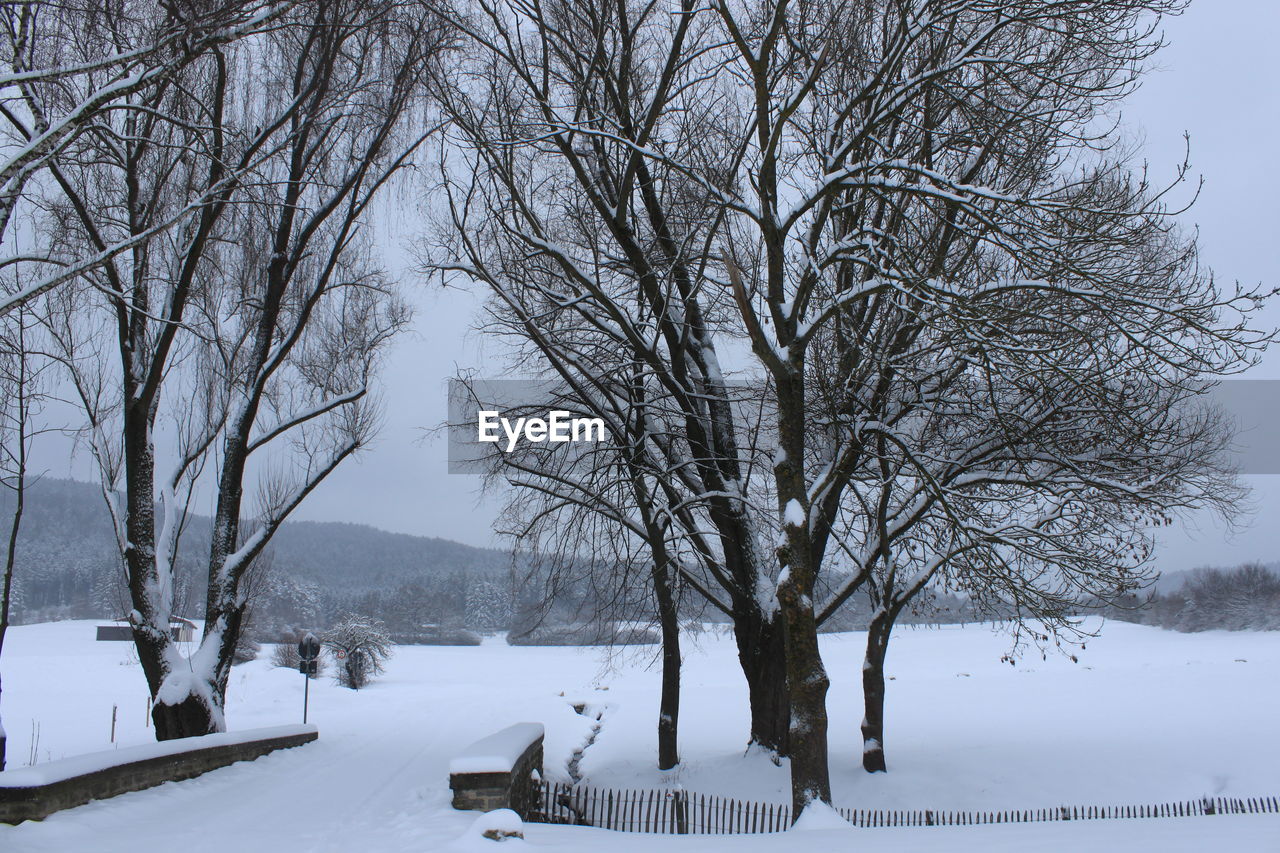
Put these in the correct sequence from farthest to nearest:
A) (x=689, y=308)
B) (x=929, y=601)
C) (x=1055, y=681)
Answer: (x=1055, y=681)
(x=929, y=601)
(x=689, y=308)

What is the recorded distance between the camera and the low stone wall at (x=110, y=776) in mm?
5984

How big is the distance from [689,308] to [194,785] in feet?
26.4

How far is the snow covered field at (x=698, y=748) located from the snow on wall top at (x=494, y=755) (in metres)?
0.39

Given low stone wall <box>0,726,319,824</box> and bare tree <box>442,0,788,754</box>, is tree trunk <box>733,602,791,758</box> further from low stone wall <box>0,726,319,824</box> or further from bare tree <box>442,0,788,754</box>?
low stone wall <box>0,726,319,824</box>

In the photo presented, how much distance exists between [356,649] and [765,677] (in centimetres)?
3251

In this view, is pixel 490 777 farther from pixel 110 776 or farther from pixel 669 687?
pixel 669 687

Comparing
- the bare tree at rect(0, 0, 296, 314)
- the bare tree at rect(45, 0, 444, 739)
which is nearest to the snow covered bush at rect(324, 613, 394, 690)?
the bare tree at rect(45, 0, 444, 739)

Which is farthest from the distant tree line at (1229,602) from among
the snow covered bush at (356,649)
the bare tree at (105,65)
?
the bare tree at (105,65)

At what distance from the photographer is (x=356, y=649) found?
130 feet

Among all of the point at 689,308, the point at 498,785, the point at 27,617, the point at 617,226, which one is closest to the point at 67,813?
the point at 498,785

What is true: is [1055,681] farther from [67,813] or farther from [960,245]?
[67,813]

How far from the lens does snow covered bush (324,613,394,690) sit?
129 feet

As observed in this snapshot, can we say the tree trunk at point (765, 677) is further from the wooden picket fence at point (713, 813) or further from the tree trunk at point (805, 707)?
the tree trunk at point (805, 707)

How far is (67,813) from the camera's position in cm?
639
